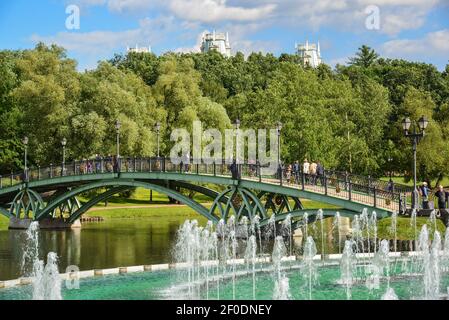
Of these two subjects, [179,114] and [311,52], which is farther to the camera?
[311,52]

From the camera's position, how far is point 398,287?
25.9 metres

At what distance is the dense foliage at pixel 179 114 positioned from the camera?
190ft

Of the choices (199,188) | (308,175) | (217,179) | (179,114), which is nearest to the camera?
(308,175)

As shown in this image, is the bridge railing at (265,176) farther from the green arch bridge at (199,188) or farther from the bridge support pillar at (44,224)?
the bridge support pillar at (44,224)

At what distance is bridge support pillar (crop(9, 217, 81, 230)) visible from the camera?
54.1 meters

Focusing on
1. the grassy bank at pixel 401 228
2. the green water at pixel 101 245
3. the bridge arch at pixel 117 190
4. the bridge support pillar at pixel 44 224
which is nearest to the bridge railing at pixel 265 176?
the bridge arch at pixel 117 190

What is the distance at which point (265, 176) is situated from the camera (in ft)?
136

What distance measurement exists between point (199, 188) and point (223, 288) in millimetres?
21899

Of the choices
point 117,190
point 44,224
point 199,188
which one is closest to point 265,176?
point 199,188

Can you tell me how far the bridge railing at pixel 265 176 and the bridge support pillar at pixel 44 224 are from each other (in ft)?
9.07

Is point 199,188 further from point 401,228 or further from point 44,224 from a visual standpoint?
point 401,228

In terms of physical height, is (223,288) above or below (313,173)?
below
